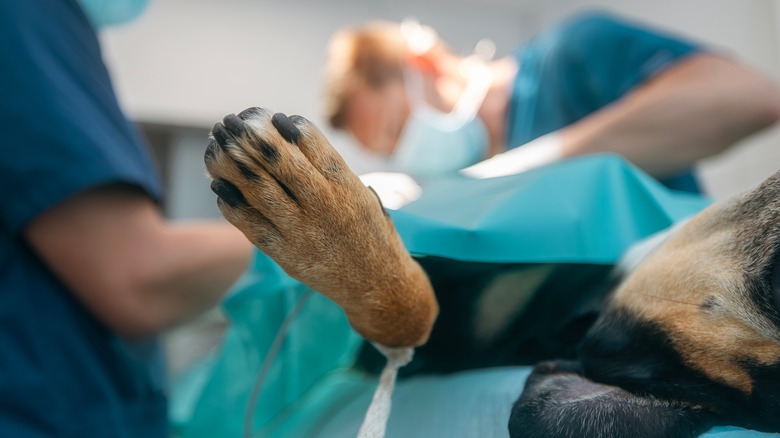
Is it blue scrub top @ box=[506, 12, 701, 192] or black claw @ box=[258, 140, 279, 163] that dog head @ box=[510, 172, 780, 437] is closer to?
black claw @ box=[258, 140, 279, 163]

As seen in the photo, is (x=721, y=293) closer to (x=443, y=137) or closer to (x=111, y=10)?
(x=111, y=10)

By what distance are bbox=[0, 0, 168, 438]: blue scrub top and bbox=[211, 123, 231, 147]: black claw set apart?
0.28 metres

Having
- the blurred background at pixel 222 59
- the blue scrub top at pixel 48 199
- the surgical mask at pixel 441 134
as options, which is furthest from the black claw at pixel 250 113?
the blurred background at pixel 222 59

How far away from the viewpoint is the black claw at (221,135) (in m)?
0.31

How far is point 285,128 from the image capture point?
1.04ft

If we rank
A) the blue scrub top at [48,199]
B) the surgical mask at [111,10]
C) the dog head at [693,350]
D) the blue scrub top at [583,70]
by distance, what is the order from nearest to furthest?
the dog head at [693,350] < the blue scrub top at [48,199] < the surgical mask at [111,10] < the blue scrub top at [583,70]

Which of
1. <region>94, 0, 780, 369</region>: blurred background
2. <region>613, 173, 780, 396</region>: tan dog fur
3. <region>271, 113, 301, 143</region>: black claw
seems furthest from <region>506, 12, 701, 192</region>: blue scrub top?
<region>94, 0, 780, 369</region>: blurred background

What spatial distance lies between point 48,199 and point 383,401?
37 cm

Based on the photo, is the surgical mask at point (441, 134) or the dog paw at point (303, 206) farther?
the surgical mask at point (441, 134)

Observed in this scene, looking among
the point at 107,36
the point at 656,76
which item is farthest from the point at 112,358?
the point at 107,36

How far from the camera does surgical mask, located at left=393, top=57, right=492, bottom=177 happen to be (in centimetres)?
127

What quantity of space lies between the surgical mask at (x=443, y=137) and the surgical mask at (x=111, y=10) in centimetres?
62

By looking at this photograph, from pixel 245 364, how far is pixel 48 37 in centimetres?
37

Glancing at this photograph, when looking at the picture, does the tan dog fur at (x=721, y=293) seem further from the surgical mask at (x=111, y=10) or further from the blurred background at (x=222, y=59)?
the blurred background at (x=222, y=59)
